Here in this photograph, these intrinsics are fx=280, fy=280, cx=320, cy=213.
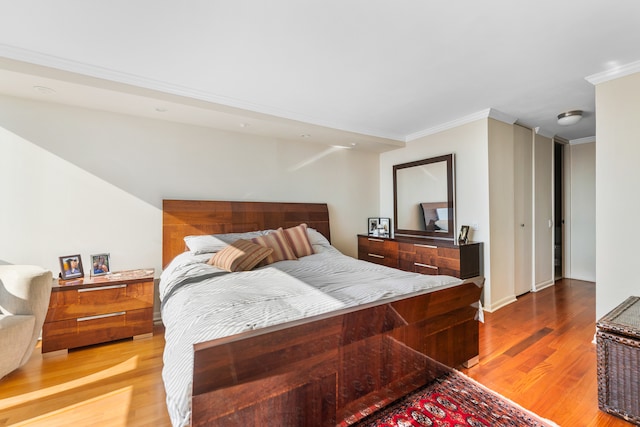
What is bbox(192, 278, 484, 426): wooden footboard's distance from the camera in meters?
1.06

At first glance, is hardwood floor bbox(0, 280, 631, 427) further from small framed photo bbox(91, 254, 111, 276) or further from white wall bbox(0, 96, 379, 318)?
white wall bbox(0, 96, 379, 318)

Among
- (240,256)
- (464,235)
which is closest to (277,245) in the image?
(240,256)

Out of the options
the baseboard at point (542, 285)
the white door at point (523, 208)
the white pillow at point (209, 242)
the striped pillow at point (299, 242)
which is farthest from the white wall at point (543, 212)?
the white pillow at point (209, 242)

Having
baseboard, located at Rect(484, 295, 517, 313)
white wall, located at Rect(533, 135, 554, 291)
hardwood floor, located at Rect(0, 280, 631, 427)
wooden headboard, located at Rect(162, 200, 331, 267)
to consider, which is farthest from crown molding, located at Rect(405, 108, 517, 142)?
hardwood floor, located at Rect(0, 280, 631, 427)

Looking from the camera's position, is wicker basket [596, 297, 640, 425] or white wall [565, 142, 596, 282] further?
white wall [565, 142, 596, 282]

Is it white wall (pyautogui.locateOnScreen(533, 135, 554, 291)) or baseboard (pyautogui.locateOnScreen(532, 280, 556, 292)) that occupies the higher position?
white wall (pyautogui.locateOnScreen(533, 135, 554, 291))

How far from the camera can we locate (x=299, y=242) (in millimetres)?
3270

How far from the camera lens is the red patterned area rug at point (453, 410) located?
1.55 meters

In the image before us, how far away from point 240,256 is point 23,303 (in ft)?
5.05

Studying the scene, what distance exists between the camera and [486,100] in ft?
9.76

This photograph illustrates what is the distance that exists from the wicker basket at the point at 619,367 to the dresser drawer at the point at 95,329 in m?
3.49

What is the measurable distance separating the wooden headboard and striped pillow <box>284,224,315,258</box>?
427 mm

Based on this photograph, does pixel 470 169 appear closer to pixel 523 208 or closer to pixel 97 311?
pixel 523 208

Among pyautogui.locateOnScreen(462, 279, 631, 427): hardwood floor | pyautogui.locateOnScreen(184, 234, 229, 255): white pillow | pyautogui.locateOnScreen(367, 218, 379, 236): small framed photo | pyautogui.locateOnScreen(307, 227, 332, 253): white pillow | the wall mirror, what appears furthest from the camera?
pyautogui.locateOnScreen(367, 218, 379, 236): small framed photo
